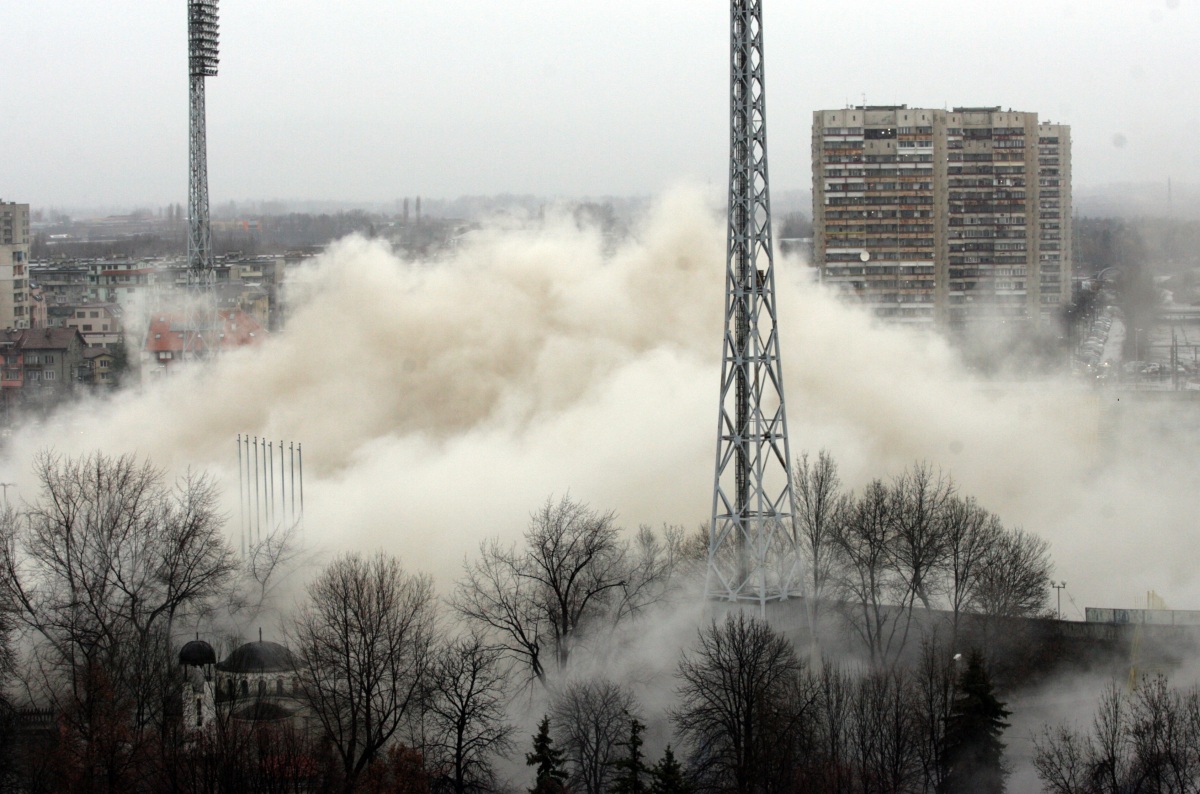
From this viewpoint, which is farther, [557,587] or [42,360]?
[42,360]

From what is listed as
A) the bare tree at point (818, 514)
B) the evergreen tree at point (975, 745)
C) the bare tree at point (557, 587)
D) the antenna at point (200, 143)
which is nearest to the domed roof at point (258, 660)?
the bare tree at point (557, 587)

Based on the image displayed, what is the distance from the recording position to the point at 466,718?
1920cm

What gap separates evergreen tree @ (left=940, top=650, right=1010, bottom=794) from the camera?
58.7ft

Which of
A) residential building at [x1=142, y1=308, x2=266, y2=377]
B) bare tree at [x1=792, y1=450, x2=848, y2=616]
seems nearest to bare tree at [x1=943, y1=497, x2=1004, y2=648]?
bare tree at [x1=792, y1=450, x2=848, y2=616]

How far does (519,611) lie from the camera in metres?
22.7

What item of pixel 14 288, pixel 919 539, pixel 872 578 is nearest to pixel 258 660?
pixel 872 578

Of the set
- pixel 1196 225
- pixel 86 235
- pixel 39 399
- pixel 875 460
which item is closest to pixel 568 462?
pixel 875 460

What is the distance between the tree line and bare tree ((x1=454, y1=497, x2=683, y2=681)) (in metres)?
0.05

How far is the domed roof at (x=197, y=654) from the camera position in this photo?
68.9 feet

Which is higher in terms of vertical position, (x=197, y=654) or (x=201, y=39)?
(x=201, y=39)

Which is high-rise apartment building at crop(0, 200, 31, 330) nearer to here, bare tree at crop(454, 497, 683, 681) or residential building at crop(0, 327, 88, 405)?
residential building at crop(0, 327, 88, 405)

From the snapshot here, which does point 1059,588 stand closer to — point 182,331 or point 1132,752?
point 1132,752

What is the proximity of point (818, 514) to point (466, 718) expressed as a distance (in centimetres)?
801

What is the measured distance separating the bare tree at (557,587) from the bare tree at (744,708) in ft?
6.92
